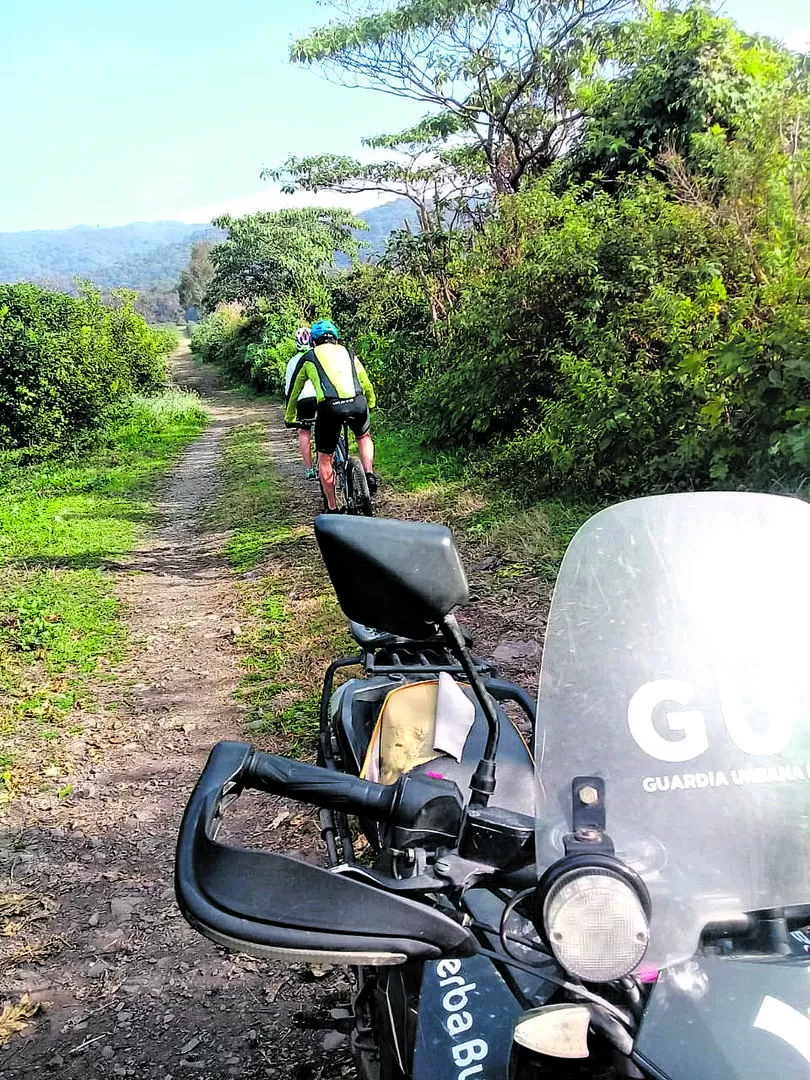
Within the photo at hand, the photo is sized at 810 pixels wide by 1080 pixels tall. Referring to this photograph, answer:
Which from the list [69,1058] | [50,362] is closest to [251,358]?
[50,362]

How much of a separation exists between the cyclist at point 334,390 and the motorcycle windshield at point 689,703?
5572mm

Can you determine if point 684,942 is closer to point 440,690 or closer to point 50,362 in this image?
point 440,690

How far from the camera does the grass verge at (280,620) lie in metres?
4.34

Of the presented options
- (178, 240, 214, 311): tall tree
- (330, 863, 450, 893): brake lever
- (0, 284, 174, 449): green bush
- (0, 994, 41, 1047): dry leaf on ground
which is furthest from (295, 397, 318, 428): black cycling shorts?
(178, 240, 214, 311): tall tree

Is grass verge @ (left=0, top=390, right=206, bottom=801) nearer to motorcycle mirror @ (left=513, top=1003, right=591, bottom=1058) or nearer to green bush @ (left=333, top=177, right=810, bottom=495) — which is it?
motorcycle mirror @ (left=513, top=1003, right=591, bottom=1058)

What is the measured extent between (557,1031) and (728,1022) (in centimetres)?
20

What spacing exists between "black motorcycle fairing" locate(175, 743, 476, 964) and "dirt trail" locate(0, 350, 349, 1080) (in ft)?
5.40

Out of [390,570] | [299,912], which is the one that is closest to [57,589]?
[390,570]

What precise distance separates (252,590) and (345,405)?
1.66 meters

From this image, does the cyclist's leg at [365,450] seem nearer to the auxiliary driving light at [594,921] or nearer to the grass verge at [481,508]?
the grass verge at [481,508]

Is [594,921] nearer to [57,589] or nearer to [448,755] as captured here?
[448,755]

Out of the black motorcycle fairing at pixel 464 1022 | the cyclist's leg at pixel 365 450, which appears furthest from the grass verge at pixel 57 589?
the black motorcycle fairing at pixel 464 1022

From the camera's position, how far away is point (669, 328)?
6.02m

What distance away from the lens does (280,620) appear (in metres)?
5.67
